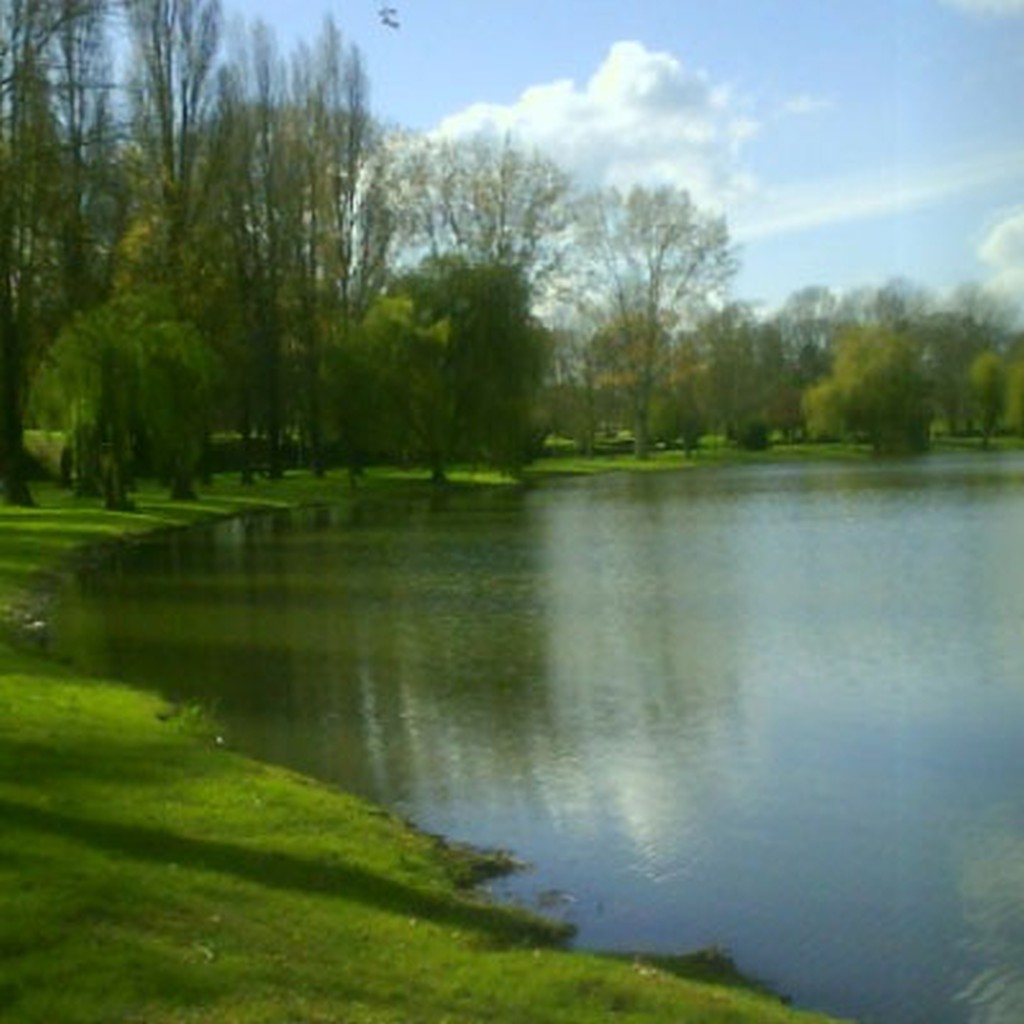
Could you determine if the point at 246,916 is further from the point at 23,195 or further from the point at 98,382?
the point at 98,382

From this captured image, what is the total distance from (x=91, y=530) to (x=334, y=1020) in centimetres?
2696

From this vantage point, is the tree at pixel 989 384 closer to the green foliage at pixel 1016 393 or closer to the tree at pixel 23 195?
the green foliage at pixel 1016 393

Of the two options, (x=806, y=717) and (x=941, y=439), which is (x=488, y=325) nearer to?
(x=806, y=717)

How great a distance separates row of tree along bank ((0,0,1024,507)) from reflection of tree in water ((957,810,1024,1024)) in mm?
21584

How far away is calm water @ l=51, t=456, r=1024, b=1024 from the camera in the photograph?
796 cm

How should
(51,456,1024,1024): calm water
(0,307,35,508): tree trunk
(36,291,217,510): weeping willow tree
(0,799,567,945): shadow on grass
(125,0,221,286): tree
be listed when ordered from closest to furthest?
(0,799,567,945): shadow on grass → (51,456,1024,1024): calm water → (36,291,217,510): weeping willow tree → (0,307,35,508): tree trunk → (125,0,221,286): tree

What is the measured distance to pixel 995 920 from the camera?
7.92m

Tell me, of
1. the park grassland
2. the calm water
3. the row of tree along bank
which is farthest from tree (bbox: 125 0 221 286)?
the park grassland

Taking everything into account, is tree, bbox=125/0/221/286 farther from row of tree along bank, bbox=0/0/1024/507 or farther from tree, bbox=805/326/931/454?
tree, bbox=805/326/931/454

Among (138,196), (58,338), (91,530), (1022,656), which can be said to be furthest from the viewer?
(138,196)

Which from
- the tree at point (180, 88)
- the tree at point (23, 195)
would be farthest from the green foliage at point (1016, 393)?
the tree at point (23, 195)

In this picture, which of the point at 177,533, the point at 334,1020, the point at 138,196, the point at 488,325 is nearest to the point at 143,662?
the point at 334,1020

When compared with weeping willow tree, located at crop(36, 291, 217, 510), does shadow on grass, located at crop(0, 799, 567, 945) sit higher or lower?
lower

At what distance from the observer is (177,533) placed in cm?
3456
